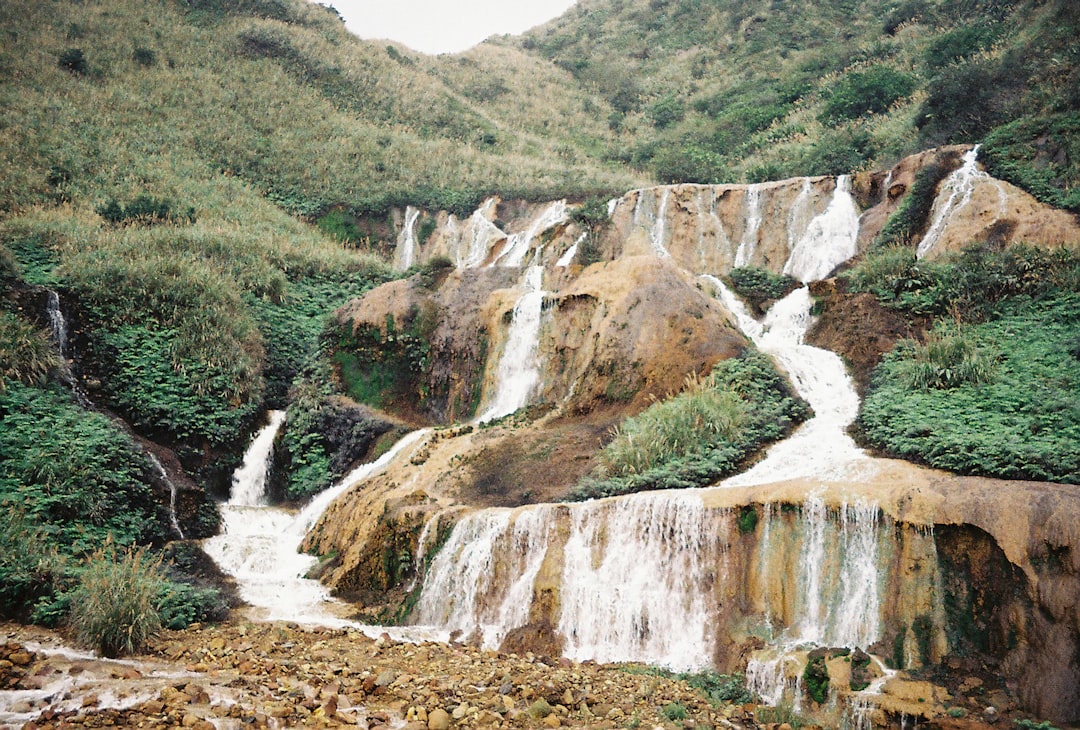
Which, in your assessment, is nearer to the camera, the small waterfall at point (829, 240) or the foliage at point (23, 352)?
the foliage at point (23, 352)

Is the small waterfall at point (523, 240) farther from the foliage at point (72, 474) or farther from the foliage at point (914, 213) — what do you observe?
the foliage at point (72, 474)

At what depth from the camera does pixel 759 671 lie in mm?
7535

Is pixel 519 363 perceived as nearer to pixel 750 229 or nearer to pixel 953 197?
pixel 750 229

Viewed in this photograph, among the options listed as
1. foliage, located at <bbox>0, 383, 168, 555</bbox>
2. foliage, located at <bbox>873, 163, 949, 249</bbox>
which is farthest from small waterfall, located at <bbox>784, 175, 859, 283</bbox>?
foliage, located at <bbox>0, 383, 168, 555</bbox>

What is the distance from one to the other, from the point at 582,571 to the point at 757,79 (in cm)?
3897

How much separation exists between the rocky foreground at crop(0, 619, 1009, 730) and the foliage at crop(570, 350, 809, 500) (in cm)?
334

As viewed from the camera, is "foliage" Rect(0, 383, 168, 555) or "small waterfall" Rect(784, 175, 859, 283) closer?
"foliage" Rect(0, 383, 168, 555)

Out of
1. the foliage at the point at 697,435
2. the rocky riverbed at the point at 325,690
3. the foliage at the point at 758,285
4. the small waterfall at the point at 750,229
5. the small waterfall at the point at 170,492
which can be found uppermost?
the small waterfall at the point at 750,229

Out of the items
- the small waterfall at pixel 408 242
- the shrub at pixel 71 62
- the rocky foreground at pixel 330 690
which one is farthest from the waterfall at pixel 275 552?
the shrub at pixel 71 62

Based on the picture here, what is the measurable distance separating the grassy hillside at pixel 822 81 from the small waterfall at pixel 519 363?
1140 centimetres

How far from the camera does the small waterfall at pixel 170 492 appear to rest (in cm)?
1312

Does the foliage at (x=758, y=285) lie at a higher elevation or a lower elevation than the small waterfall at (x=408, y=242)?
lower

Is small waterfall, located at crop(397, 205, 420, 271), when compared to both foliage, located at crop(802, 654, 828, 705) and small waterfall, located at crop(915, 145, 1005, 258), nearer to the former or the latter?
small waterfall, located at crop(915, 145, 1005, 258)

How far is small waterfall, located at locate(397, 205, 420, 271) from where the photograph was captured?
29.6 meters
